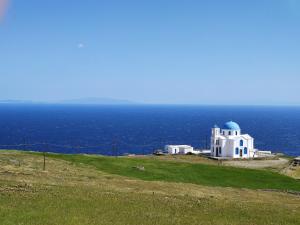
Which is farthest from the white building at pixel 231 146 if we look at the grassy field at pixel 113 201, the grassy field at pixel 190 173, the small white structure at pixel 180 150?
the grassy field at pixel 113 201

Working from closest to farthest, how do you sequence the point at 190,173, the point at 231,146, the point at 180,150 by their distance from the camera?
the point at 190,173, the point at 231,146, the point at 180,150

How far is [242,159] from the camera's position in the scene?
87938mm

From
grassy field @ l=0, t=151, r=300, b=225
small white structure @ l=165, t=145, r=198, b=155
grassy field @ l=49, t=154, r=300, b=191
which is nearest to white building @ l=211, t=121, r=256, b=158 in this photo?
small white structure @ l=165, t=145, r=198, b=155

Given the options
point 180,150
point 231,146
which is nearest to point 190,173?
point 231,146

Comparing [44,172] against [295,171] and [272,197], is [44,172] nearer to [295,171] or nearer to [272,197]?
Answer: [272,197]

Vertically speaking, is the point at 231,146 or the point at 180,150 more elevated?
the point at 231,146

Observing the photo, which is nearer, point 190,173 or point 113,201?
point 113,201

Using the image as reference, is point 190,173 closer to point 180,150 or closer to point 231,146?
point 231,146

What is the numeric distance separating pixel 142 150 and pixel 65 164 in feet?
317

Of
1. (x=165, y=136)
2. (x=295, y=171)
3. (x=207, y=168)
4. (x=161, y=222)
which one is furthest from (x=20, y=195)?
(x=165, y=136)

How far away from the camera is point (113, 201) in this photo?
3058 cm

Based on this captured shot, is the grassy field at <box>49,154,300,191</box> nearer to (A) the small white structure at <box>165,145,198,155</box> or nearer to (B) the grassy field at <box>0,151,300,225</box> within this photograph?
(B) the grassy field at <box>0,151,300,225</box>

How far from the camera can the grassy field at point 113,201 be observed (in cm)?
2630

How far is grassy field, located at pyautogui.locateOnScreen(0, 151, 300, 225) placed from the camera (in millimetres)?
26297
